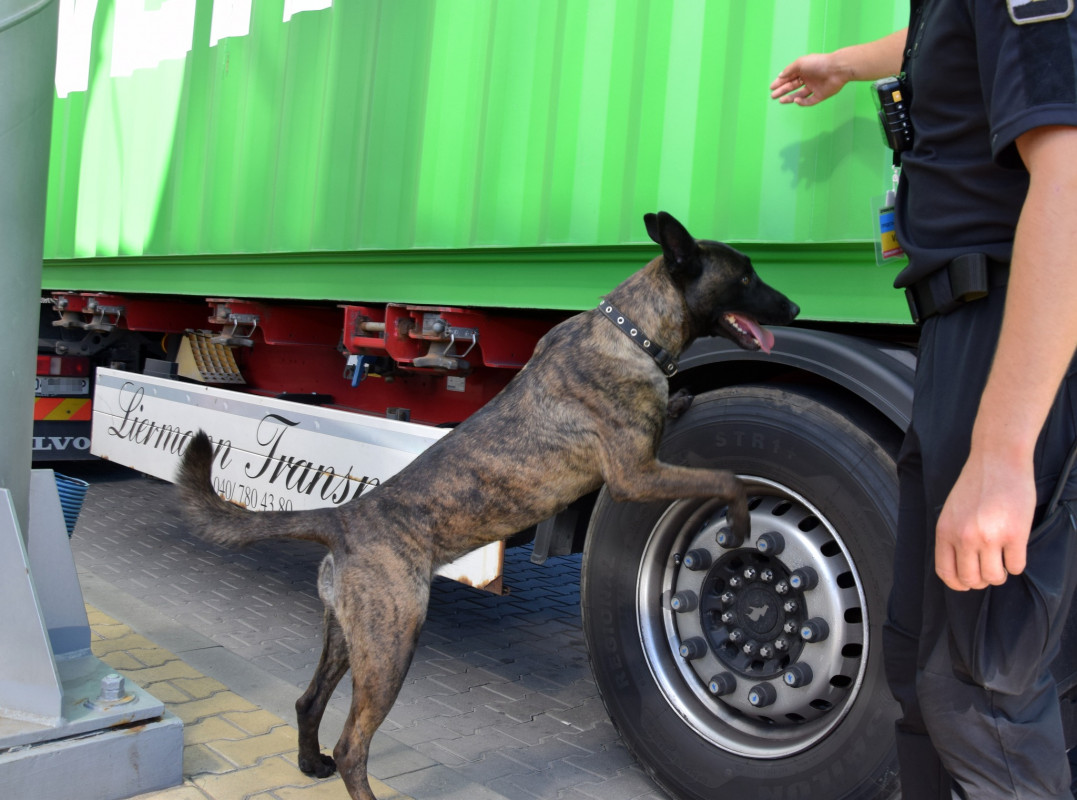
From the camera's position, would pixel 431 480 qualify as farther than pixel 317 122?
No

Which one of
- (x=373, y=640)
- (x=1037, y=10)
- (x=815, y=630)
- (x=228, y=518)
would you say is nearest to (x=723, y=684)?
(x=815, y=630)

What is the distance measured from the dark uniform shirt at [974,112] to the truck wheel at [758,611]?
0.97 meters

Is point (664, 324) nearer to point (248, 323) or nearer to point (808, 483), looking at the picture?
point (808, 483)

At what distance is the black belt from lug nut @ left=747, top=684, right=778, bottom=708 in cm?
145

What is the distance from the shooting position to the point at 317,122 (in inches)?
164

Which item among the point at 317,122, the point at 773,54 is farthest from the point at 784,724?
the point at 317,122

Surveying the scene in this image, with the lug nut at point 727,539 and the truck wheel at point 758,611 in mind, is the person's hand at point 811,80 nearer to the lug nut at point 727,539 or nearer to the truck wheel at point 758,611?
the truck wheel at point 758,611

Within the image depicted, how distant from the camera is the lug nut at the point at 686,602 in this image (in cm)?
287

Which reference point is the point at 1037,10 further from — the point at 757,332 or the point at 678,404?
the point at 678,404

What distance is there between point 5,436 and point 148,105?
3067 mm

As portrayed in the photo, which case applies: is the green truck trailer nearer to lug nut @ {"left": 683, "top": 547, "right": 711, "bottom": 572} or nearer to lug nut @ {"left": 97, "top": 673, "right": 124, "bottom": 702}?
lug nut @ {"left": 683, "top": 547, "right": 711, "bottom": 572}

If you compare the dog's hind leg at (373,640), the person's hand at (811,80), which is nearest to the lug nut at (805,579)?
the dog's hind leg at (373,640)

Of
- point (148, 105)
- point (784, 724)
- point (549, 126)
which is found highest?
point (148, 105)

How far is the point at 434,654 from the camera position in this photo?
14.4ft
